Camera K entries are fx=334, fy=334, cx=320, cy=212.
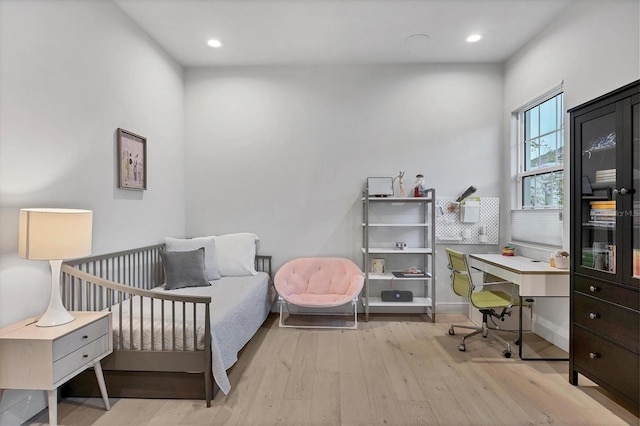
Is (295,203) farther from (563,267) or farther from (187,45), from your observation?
(563,267)

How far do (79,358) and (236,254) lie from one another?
76.8 inches

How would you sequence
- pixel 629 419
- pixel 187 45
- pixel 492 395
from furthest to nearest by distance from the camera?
pixel 187 45 < pixel 492 395 < pixel 629 419

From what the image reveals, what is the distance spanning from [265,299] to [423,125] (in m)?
2.77

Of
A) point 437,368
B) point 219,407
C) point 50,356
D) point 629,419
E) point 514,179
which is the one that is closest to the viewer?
point 50,356

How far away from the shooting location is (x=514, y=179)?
12.8 feet

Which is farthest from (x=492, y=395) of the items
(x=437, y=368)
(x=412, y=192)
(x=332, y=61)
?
(x=332, y=61)

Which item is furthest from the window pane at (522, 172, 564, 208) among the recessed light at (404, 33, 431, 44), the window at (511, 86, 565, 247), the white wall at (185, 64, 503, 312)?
the recessed light at (404, 33, 431, 44)

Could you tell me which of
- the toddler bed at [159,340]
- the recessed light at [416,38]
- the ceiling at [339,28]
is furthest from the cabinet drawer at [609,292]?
the recessed light at [416,38]

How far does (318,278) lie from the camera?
3.88 meters

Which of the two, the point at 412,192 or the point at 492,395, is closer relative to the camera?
the point at 492,395

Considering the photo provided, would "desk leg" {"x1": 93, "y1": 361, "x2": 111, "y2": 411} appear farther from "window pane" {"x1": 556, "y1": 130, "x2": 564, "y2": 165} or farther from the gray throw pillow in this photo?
"window pane" {"x1": 556, "y1": 130, "x2": 564, "y2": 165}

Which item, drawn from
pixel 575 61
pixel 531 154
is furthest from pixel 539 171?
pixel 575 61

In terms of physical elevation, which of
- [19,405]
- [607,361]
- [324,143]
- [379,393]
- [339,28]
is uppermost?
[339,28]

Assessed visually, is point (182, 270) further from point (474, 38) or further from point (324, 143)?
point (474, 38)
